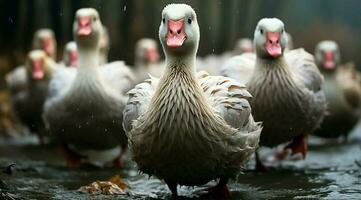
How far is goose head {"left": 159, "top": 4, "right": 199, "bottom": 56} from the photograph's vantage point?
6.61 m

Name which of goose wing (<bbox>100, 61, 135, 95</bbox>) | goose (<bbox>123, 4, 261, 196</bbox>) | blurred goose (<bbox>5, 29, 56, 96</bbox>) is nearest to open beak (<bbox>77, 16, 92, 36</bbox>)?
goose wing (<bbox>100, 61, 135, 95</bbox>)

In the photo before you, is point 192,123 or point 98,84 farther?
point 98,84

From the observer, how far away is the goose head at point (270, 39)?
854 cm

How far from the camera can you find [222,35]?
902 inches

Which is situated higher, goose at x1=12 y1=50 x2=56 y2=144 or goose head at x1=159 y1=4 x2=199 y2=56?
goose head at x1=159 y1=4 x2=199 y2=56

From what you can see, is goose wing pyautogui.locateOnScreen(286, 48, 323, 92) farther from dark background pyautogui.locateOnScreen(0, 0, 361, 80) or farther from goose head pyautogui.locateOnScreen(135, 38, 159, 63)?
dark background pyautogui.locateOnScreen(0, 0, 361, 80)

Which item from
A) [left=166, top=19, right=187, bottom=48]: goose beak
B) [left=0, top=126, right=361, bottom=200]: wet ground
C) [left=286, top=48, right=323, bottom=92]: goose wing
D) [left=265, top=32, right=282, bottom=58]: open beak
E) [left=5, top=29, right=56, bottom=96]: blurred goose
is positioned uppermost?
[left=166, top=19, right=187, bottom=48]: goose beak

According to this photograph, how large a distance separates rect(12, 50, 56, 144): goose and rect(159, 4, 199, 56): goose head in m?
6.15

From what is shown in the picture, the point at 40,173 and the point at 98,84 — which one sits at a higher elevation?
the point at 98,84

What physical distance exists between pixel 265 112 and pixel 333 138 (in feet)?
15.4

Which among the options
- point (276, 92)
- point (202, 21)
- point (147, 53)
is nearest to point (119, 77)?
point (276, 92)

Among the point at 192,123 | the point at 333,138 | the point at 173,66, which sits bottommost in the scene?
the point at 333,138

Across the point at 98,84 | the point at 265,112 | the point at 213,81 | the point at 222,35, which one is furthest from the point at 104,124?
the point at 222,35

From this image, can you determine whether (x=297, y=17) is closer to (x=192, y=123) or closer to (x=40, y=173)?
(x=40, y=173)
